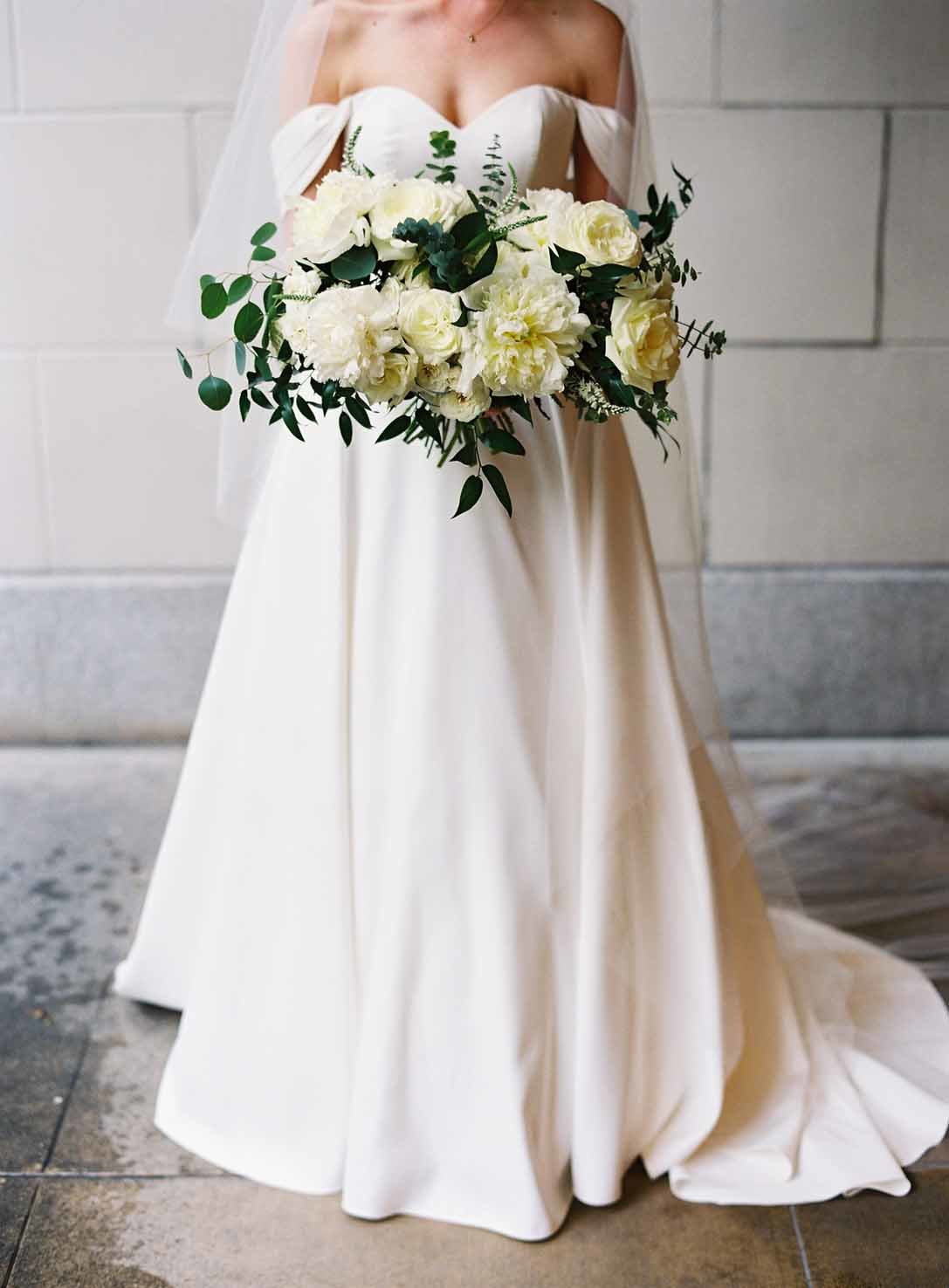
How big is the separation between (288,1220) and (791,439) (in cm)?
295

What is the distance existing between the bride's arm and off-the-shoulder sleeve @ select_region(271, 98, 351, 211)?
0.44m

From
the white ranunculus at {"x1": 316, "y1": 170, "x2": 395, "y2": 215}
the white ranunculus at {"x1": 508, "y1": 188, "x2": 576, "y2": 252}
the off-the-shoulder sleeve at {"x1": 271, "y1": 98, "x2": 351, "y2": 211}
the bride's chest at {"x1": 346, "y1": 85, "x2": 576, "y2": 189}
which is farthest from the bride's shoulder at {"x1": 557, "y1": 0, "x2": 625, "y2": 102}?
the white ranunculus at {"x1": 316, "y1": 170, "x2": 395, "y2": 215}

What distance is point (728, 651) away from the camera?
179 inches

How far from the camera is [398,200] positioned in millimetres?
1995

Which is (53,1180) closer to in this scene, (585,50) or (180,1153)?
(180,1153)

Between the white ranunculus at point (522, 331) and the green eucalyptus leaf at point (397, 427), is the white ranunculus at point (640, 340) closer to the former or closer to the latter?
the white ranunculus at point (522, 331)

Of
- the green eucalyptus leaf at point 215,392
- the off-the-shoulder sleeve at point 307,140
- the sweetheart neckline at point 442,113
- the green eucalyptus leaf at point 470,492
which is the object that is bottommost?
the green eucalyptus leaf at point 470,492

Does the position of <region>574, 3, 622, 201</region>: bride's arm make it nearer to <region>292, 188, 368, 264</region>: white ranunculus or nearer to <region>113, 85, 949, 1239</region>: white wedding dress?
<region>113, 85, 949, 1239</region>: white wedding dress

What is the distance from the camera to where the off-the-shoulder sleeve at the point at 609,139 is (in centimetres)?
249

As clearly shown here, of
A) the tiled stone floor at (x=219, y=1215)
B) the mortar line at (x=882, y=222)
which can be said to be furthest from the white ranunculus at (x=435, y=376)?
the mortar line at (x=882, y=222)

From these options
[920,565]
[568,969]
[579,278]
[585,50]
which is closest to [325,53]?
[585,50]

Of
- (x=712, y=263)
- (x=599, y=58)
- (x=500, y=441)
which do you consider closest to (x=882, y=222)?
(x=712, y=263)

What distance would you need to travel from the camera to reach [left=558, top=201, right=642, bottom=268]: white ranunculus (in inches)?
78.7

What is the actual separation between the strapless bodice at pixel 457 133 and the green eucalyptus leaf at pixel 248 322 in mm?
305
